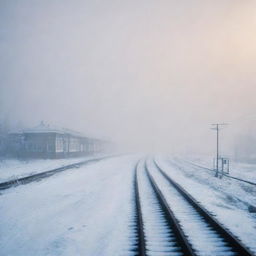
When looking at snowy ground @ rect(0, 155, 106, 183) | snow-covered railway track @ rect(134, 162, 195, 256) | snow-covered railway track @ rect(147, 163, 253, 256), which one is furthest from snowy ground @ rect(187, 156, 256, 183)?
snowy ground @ rect(0, 155, 106, 183)

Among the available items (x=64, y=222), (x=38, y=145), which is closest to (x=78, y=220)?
(x=64, y=222)

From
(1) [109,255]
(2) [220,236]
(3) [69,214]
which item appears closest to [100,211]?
(3) [69,214]

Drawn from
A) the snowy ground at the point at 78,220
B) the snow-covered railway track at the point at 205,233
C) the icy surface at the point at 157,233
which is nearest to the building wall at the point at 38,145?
the snowy ground at the point at 78,220

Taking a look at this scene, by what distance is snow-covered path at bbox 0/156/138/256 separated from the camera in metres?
5.32

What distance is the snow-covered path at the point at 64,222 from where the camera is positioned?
5.32m

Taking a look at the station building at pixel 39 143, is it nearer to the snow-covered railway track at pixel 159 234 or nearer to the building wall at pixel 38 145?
the building wall at pixel 38 145

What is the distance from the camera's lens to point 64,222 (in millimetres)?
7289

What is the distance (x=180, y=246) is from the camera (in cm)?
518

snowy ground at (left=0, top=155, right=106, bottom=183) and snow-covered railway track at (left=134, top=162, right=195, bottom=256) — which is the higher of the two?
snow-covered railway track at (left=134, top=162, right=195, bottom=256)

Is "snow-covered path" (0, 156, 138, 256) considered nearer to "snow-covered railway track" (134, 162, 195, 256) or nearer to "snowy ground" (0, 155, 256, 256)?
"snowy ground" (0, 155, 256, 256)

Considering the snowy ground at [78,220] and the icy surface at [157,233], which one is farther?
the snowy ground at [78,220]

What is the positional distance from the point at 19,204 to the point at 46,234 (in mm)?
4170

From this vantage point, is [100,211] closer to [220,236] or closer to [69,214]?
[69,214]

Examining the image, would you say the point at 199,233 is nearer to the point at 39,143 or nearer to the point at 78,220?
the point at 78,220
